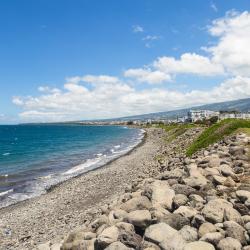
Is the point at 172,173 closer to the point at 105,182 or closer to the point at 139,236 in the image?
the point at 139,236

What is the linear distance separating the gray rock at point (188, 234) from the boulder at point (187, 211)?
107 centimetres

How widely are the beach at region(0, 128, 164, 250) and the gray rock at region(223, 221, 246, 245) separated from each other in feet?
28.6

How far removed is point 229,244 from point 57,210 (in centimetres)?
1890

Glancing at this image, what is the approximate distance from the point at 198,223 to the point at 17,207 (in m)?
21.3

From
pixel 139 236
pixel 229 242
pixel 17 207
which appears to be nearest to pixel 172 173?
pixel 139 236

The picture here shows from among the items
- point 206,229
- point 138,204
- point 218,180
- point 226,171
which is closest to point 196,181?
point 218,180

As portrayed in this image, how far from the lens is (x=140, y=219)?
41.2 feet

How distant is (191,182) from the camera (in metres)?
16.3

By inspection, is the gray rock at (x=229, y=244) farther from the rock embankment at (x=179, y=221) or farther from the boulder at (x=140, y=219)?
the boulder at (x=140, y=219)

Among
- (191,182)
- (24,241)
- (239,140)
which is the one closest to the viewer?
(191,182)

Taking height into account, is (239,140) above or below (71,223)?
above

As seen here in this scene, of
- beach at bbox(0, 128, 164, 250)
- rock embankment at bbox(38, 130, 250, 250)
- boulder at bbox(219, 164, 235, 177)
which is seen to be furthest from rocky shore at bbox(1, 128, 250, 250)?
beach at bbox(0, 128, 164, 250)

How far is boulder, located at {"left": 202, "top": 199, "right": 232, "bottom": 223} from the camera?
1210 cm

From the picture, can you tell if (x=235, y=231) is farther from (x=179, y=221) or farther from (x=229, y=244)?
(x=179, y=221)
